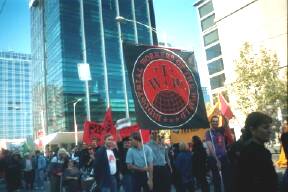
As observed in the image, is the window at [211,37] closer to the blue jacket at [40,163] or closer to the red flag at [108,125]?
the blue jacket at [40,163]

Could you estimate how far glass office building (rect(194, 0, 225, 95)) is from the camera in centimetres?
7688

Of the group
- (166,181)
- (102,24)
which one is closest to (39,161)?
(166,181)

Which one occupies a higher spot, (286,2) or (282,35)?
(286,2)

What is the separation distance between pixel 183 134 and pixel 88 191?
19.7 ft

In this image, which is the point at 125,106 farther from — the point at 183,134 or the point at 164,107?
the point at 164,107

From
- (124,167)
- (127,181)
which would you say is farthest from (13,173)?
(127,181)

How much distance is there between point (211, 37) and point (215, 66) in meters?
7.11

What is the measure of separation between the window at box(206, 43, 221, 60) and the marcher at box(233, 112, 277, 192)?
76.0 meters

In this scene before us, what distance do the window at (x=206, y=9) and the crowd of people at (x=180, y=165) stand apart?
70.2 meters

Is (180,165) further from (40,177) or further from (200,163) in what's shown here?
(40,177)

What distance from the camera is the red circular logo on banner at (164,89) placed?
5434 millimetres

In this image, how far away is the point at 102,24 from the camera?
109812mm

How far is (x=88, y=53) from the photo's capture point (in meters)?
103

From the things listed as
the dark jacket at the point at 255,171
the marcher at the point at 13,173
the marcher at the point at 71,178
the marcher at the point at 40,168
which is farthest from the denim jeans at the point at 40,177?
the dark jacket at the point at 255,171
